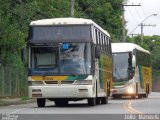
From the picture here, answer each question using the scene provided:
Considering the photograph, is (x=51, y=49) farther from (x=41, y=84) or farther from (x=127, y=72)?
(x=127, y=72)

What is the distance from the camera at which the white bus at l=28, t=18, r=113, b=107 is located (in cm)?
2797

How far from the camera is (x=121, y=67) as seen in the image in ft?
153

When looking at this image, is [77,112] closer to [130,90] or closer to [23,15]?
[23,15]

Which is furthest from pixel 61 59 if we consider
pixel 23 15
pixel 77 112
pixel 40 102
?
pixel 23 15

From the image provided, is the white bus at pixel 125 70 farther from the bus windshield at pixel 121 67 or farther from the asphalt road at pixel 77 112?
the asphalt road at pixel 77 112

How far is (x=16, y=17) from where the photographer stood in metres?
41.6

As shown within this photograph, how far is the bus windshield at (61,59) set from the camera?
28156 millimetres

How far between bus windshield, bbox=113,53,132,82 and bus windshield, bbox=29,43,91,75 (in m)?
18.4

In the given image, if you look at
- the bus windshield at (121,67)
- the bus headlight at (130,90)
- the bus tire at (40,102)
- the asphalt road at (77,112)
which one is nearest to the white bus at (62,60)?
the bus tire at (40,102)

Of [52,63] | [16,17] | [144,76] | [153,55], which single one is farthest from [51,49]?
[153,55]

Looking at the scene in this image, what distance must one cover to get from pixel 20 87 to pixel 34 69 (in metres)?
17.4

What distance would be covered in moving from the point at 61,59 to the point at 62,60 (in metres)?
0.06

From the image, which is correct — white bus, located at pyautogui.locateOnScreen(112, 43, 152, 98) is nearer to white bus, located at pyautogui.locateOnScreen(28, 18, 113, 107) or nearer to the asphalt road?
white bus, located at pyautogui.locateOnScreen(28, 18, 113, 107)

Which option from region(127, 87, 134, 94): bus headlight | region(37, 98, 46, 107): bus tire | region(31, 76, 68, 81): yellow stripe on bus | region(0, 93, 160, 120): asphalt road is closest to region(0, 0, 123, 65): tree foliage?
region(37, 98, 46, 107): bus tire
